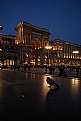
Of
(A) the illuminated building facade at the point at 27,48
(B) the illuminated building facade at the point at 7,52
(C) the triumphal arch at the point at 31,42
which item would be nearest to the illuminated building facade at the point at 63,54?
(A) the illuminated building facade at the point at 27,48

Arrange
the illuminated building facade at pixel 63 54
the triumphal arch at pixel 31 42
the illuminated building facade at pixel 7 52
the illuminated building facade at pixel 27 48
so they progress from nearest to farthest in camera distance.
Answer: the illuminated building facade at pixel 7 52, the illuminated building facade at pixel 27 48, the triumphal arch at pixel 31 42, the illuminated building facade at pixel 63 54

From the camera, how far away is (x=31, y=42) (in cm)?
9819

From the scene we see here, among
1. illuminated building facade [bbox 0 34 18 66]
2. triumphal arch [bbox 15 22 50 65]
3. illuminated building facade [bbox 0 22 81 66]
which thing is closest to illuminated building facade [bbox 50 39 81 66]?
illuminated building facade [bbox 0 22 81 66]

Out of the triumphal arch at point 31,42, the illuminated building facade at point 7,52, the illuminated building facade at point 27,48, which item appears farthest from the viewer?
the triumphal arch at point 31,42

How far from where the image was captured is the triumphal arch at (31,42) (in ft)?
307

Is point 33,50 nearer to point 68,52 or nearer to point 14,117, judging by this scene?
point 68,52

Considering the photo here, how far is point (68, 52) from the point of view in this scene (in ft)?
413

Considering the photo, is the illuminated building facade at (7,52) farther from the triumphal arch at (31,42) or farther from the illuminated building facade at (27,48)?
the triumphal arch at (31,42)

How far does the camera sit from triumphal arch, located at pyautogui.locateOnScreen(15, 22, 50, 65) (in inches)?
3679

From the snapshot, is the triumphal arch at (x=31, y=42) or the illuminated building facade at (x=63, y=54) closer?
the triumphal arch at (x=31, y=42)

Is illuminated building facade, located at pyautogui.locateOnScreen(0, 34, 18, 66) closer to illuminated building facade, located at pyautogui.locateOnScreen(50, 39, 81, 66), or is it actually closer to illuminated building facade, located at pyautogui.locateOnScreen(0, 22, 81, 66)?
illuminated building facade, located at pyautogui.locateOnScreen(0, 22, 81, 66)

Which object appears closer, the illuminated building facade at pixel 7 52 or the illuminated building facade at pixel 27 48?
the illuminated building facade at pixel 7 52

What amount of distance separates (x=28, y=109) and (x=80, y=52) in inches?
5289

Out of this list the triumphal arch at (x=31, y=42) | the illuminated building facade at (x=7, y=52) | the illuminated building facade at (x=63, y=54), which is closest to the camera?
the illuminated building facade at (x=7, y=52)
